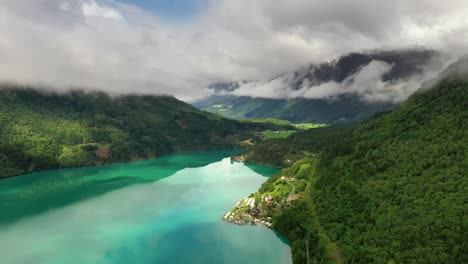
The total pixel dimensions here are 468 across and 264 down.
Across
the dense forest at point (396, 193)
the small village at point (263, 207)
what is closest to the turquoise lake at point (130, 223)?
the small village at point (263, 207)

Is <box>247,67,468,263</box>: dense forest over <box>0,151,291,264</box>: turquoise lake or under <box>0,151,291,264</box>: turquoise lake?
over

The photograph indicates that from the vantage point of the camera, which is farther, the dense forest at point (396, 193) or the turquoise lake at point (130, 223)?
the turquoise lake at point (130, 223)

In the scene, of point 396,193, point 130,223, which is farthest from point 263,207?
point 130,223

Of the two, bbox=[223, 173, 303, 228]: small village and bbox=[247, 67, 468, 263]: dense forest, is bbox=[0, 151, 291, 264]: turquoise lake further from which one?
bbox=[247, 67, 468, 263]: dense forest

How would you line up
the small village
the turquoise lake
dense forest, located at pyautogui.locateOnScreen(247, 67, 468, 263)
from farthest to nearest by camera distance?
the small village, the turquoise lake, dense forest, located at pyautogui.locateOnScreen(247, 67, 468, 263)

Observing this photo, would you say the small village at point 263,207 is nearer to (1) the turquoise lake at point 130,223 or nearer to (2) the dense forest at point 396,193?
(1) the turquoise lake at point 130,223

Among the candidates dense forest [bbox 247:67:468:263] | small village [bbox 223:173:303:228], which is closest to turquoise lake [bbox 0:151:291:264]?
small village [bbox 223:173:303:228]

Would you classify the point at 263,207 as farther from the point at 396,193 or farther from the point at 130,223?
the point at 130,223
